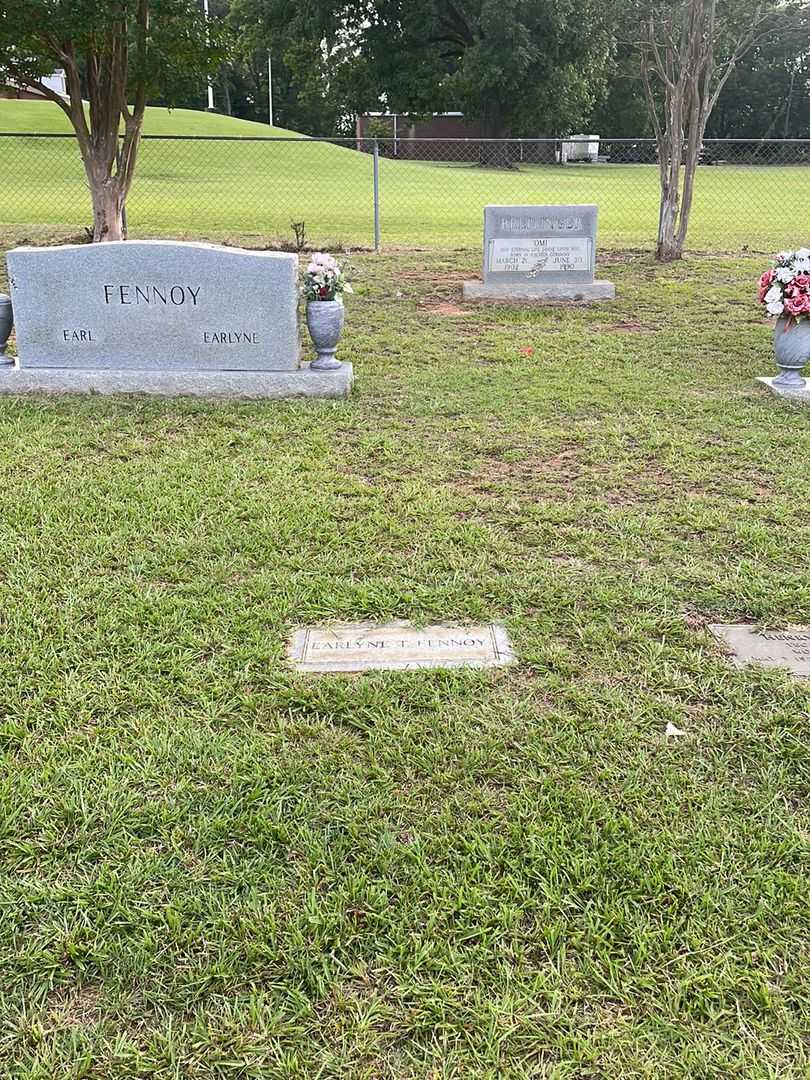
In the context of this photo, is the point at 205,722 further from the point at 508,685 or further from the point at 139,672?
the point at 508,685

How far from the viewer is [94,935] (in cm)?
204

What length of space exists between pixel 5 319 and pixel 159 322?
1.10 meters

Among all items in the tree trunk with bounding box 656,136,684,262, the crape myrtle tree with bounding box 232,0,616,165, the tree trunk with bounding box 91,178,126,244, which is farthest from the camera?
the crape myrtle tree with bounding box 232,0,616,165

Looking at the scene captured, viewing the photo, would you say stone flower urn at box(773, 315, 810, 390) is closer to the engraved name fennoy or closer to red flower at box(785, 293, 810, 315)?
red flower at box(785, 293, 810, 315)

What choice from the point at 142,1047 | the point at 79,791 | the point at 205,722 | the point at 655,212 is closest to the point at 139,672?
the point at 205,722

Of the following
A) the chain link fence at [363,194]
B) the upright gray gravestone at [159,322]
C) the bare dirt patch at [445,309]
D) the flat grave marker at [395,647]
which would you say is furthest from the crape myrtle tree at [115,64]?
the flat grave marker at [395,647]

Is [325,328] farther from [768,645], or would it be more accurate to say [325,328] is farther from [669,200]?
[669,200]

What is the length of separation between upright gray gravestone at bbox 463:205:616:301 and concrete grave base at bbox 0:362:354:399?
447cm

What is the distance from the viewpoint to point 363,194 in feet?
80.9

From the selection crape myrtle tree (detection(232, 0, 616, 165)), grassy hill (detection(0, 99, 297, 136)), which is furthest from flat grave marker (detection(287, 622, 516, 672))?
crape myrtle tree (detection(232, 0, 616, 165))

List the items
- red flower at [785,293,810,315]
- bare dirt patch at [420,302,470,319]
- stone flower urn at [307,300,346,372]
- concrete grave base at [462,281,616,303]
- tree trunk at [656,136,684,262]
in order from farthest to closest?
tree trunk at [656,136,684,262] → concrete grave base at [462,281,616,303] → bare dirt patch at [420,302,470,319] → stone flower urn at [307,300,346,372] → red flower at [785,293,810,315]

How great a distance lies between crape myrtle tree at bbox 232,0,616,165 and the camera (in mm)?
40562

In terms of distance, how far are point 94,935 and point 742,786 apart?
5.53 ft

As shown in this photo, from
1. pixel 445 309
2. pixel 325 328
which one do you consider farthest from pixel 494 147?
pixel 325 328
